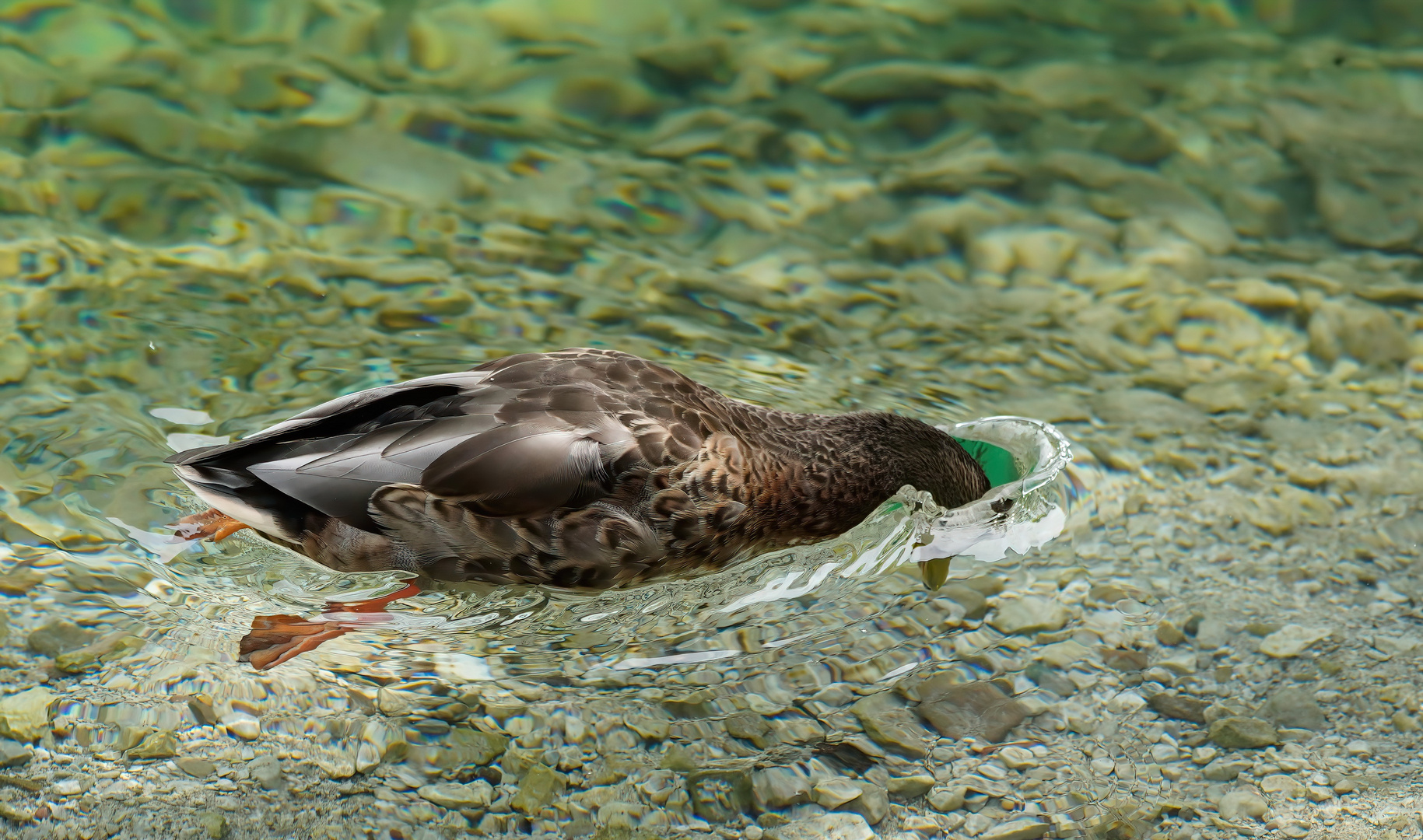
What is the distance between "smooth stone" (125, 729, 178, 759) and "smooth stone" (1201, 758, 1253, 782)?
2.98 m

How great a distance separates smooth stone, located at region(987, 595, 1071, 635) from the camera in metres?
4.46

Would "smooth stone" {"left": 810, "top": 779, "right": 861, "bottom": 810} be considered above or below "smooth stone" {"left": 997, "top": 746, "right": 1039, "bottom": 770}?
below

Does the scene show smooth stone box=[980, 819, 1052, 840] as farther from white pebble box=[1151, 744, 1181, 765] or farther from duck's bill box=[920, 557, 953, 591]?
duck's bill box=[920, 557, 953, 591]

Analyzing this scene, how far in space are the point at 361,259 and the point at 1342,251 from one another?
4.86 m

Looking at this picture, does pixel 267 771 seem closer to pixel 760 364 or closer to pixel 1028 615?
pixel 1028 615

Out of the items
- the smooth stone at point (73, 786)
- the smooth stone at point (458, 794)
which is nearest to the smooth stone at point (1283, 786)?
the smooth stone at point (458, 794)

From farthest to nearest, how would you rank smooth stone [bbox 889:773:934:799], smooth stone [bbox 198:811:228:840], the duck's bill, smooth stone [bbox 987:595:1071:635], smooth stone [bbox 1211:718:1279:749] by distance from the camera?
the duck's bill < smooth stone [bbox 987:595:1071:635] < smooth stone [bbox 1211:718:1279:749] < smooth stone [bbox 889:773:934:799] < smooth stone [bbox 198:811:228:840]

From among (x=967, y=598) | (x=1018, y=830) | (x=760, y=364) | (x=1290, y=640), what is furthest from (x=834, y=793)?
(x=760, y=364)

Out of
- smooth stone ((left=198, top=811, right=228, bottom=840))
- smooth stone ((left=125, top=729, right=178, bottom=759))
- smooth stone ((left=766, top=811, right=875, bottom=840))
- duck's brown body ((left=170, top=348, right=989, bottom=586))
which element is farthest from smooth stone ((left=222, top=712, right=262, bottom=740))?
smooth stone ((left=766, top=811, right=875, bottom=840))

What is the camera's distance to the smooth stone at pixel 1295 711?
4121mm

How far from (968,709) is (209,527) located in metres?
2.59

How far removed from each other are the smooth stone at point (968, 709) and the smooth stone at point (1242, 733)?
23.1 inches

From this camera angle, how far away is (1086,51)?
305 inches

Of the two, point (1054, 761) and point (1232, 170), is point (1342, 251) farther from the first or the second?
point (1054, 761)
